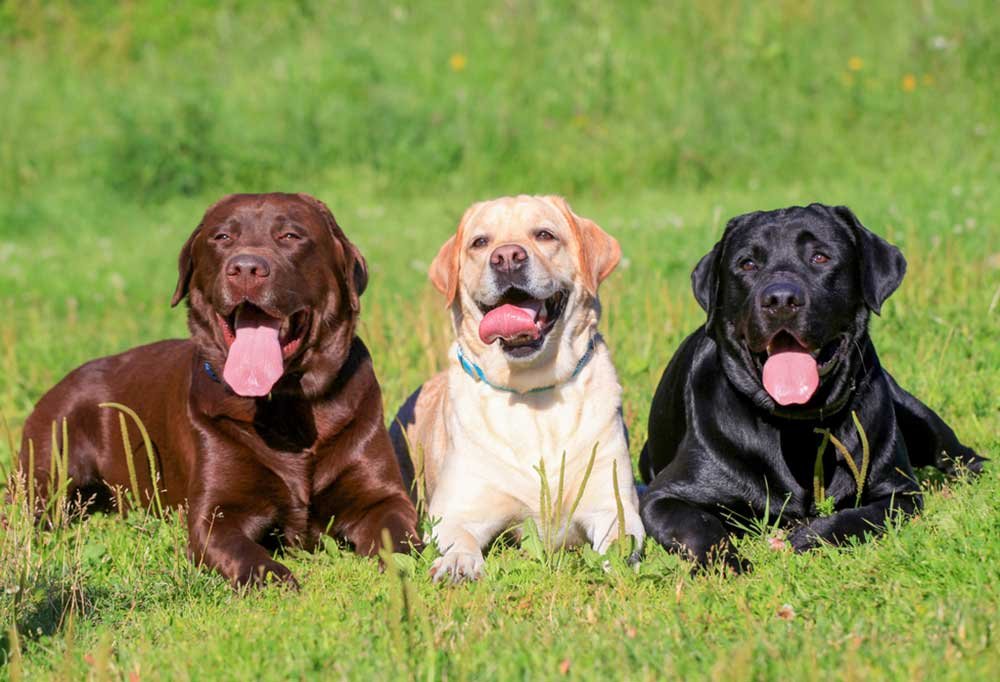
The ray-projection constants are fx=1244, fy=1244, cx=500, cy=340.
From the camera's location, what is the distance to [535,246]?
4988 millimetres

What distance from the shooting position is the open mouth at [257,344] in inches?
189

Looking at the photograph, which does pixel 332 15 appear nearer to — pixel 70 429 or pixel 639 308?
pixel 639 308

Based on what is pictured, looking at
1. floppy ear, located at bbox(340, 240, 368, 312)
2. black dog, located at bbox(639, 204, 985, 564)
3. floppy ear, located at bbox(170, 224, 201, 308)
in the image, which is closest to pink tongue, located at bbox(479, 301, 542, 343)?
floppy ear, located at bbox(340, 240, 368, 312)

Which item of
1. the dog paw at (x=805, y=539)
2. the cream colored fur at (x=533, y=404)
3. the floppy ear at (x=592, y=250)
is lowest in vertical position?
the dog paw at (x=805, y=539)

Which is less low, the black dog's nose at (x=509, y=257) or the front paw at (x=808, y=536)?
the black dog's nose at (x=509, y=257)

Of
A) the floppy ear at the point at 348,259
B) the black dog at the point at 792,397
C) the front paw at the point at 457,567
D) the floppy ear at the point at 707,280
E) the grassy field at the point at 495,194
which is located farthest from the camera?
the floppy ear at the point at 348,259

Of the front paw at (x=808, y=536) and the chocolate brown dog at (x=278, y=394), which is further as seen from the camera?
the chocolate brown dog at (x=278, y=394)

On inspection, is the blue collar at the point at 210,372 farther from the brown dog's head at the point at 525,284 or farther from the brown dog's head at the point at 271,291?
the brown dog's head at the point at 525,284

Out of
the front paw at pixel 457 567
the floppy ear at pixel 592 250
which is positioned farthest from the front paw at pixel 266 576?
the floppy ear at pixel 592 250

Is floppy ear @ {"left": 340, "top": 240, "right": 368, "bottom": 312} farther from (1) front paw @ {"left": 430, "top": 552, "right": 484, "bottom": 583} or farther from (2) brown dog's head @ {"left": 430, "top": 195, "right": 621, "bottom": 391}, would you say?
(1) front paw @ {"left": 430, "top": 552, "right": 484, "bottom": 583}

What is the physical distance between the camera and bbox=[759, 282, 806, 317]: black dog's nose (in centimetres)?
455

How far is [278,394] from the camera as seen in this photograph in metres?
5.08

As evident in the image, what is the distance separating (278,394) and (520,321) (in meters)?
1.05

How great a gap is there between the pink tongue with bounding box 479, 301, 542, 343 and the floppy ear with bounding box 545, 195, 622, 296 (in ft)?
1.04
